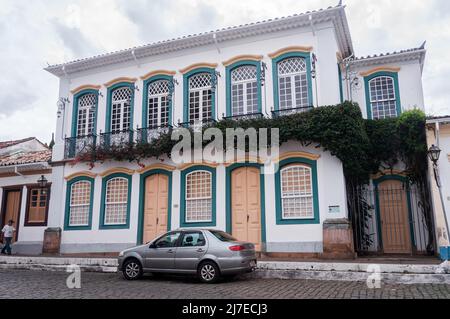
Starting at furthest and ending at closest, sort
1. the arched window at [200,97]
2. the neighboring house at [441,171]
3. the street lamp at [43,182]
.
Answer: the street lamp at [43,182] < the arched window at [200,97] < the neighboring house at [441,171]

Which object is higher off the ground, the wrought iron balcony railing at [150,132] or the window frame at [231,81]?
the window frame at [231,81]

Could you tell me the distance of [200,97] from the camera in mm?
16734

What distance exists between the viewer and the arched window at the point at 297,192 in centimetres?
1433

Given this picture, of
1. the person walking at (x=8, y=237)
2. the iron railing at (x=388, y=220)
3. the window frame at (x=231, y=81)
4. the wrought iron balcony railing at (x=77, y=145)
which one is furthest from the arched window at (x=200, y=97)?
the person walking at (x=8, y=237)

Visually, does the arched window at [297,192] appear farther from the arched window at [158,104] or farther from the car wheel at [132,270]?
the arched window at [158,104]

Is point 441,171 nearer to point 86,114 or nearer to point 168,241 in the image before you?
point 168,241

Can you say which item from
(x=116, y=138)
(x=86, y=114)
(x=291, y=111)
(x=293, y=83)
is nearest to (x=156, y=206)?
(x=116, y=138)

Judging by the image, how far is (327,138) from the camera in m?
13.8

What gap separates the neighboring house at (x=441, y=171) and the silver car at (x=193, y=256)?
241 inches

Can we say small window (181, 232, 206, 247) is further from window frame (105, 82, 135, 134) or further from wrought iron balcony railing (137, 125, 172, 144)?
window frame (105, 82, 135, 134)

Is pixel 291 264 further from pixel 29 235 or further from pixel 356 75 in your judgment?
pixel 29 235

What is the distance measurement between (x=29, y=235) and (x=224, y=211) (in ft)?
31.9
